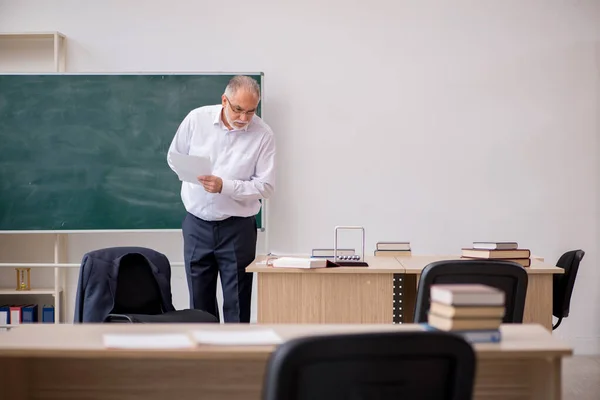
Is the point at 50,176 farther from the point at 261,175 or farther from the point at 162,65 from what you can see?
the point at 261,175

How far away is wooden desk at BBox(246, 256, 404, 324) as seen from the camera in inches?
161

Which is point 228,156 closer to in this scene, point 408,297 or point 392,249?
point 392,249

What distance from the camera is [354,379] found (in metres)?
1.56

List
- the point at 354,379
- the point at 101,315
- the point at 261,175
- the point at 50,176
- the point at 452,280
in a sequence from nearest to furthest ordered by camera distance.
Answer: the point at 354,379 < the point at 452,280 < the point at 101,315 < the point at 261,175 < the point at 50,176

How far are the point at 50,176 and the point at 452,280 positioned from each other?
138 inches

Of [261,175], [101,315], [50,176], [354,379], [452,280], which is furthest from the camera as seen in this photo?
[50,176]

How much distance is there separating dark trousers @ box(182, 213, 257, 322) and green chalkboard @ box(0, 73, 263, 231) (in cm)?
117

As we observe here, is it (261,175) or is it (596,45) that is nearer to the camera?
(261,175)

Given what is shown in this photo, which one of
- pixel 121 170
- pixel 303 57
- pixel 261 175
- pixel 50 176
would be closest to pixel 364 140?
pixel 303 57

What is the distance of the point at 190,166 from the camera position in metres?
4.14

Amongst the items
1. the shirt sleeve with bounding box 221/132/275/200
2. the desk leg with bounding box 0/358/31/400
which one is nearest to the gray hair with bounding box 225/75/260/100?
the shirt sleeve with bounding box 221/132/275/200

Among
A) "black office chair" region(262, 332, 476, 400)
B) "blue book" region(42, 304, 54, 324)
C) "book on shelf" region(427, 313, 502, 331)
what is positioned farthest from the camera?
"blue book" region(42, 304, 54, 324)

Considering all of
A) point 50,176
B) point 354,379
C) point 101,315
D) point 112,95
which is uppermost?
point 112,95

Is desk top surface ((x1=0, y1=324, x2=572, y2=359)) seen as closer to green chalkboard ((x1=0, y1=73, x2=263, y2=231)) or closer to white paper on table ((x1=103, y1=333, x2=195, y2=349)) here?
white paper on table ((x1=103, y1=333, x2=195, y2=349))
